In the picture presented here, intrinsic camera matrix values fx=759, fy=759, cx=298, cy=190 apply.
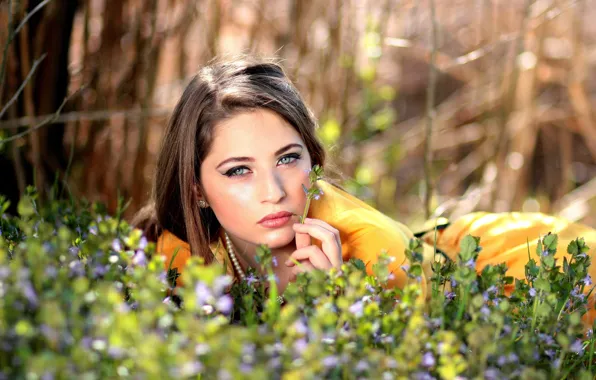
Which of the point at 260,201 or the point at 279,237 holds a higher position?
the point at 260,201

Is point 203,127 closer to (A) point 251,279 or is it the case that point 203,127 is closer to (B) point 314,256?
(B) point 314,256

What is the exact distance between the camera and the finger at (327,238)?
216 cm

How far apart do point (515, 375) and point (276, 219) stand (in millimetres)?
1091

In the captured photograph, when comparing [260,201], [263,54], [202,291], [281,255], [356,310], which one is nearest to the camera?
[202,291]

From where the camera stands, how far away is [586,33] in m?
6.18

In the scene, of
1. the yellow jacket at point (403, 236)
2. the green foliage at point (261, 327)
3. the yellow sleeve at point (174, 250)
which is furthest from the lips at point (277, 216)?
the green foliage at point (261, 327)

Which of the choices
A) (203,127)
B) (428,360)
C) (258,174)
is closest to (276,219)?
(258,174)

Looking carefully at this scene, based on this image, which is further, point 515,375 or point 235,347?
point 515,375

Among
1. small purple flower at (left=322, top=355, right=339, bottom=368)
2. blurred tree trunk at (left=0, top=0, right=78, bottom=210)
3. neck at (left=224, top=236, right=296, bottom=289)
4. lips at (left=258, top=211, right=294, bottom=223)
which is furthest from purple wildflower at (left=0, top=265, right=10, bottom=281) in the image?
blurred tree trunk at (left=0, top=0, right=78, bottom=210)

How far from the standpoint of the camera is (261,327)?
52.9 inches

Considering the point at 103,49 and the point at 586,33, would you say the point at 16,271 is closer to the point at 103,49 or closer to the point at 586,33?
the point at 103,49

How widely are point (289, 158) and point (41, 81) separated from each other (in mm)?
1331

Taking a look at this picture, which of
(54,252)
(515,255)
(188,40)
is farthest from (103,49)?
(54,252)

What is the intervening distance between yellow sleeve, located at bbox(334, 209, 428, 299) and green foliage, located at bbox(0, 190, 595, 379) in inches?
23.7
